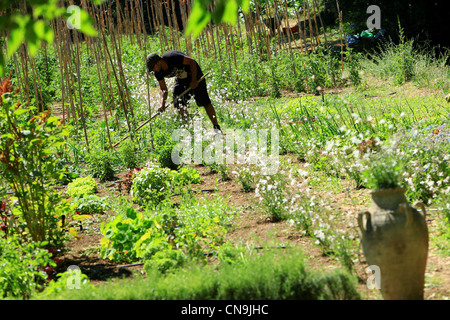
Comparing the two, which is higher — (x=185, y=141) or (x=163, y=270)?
(x=185, y=141)

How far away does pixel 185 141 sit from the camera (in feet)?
22.4

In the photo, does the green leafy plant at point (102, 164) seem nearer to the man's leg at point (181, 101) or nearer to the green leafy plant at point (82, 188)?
the green leafy plant at point (82, 188)

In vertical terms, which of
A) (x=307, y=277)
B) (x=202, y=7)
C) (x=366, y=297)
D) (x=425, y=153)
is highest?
(x=202, y=7)

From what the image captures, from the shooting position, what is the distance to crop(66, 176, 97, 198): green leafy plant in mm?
5992

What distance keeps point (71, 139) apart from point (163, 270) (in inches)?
228

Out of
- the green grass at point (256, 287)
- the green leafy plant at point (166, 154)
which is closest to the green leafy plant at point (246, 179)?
the green leafy plant at point (166, 154)

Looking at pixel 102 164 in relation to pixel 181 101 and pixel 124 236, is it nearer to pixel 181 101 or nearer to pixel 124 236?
pixel 181 101

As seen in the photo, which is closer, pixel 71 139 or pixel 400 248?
pixel 400 248

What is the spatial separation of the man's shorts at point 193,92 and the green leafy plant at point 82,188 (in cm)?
228

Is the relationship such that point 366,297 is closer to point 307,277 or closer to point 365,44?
point 307,277

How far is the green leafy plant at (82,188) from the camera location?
5992 mm

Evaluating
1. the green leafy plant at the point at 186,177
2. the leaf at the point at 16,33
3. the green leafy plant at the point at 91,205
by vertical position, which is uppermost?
the leaf at the point at 16,33

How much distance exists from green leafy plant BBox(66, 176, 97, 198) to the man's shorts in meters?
2.28
